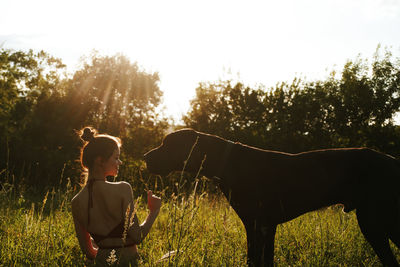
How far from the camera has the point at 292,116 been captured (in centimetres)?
1819

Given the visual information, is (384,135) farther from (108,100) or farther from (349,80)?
(108,100)

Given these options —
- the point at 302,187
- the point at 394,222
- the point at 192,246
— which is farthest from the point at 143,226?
the point at 394,222

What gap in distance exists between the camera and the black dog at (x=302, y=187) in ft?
10.4

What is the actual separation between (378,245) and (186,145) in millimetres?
2377

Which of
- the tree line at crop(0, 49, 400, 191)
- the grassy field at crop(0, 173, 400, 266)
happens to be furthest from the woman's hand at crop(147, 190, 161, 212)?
the tree line at crop(0, 49, 400, 191)

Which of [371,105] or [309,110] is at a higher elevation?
[371,105]

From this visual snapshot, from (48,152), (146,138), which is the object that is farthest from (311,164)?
(48,152)

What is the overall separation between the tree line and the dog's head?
4475mm

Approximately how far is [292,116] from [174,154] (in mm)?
15508

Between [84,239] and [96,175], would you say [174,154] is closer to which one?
[96,175]

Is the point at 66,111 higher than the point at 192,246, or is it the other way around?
the point at 66,111

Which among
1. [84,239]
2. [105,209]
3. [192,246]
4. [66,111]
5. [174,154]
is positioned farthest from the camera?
[66,111]

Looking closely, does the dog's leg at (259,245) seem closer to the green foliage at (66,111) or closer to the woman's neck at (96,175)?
the woman's neck at (96,175)

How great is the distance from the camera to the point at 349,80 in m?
26.1
